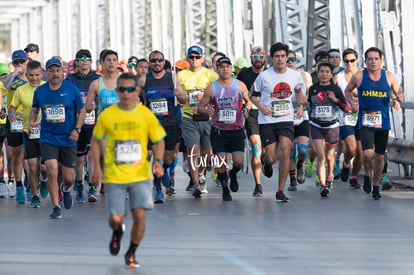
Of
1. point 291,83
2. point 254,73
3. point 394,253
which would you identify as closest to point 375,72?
point 291,83

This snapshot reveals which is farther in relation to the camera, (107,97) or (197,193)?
(197,193)

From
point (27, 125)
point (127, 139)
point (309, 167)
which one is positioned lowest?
point (309, 167)

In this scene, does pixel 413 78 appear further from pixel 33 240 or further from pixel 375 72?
pixel 33 240

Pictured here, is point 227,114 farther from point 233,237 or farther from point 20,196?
point 233,237

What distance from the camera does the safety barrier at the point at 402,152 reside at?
612 inches

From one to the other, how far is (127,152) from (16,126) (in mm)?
5966

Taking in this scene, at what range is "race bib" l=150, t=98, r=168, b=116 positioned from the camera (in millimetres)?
14430

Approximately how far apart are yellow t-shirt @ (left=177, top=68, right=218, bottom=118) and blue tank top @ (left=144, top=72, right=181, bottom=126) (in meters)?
0.79

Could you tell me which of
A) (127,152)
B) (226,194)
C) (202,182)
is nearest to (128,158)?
(127,152)

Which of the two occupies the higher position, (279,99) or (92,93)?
(92,93)

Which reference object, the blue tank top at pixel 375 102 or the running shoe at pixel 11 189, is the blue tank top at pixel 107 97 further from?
the blue tank top at pixel 375 102

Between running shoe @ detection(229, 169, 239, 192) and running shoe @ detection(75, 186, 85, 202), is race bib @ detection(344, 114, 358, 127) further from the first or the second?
running shoe @ detection(75, 186, 85, 202)

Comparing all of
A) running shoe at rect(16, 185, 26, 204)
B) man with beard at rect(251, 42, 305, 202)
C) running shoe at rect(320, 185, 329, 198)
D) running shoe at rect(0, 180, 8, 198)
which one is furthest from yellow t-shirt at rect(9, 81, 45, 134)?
running shoe at rect(320, 185, 329, 198)

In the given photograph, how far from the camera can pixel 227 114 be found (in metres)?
14.3
